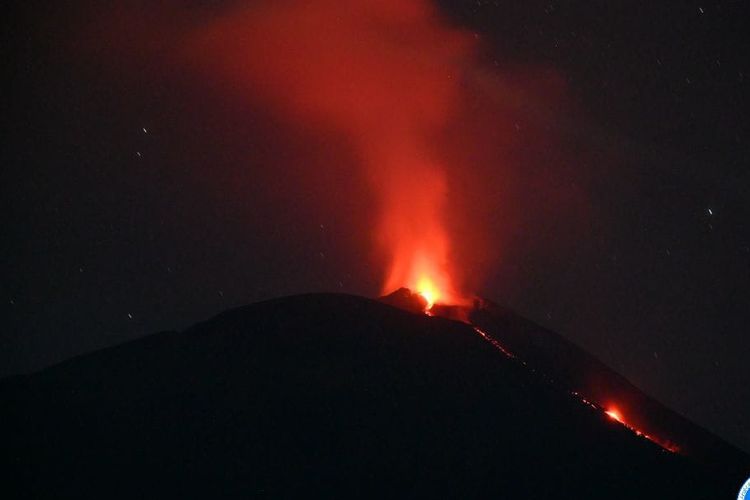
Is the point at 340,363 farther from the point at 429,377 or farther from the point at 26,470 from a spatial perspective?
the point at 26,470

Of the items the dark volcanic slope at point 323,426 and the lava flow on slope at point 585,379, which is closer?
the dark volcanic slope at point 323,426

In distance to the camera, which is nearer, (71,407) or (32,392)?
(71,407)

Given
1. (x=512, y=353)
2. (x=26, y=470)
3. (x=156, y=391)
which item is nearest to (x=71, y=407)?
(x=156, y=391)

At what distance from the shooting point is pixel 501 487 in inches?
1001

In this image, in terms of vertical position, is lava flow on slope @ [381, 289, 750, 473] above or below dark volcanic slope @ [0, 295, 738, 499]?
above

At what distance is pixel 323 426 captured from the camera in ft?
95.3

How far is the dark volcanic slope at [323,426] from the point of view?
2567 centimetres

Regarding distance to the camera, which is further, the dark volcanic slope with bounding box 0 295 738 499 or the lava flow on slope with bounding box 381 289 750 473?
the lava flow on slope with bounding box 381 289 750 473

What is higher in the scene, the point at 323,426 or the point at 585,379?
the point at 585,379

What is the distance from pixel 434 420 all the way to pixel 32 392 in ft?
56.0

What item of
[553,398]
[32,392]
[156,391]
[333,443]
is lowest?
[32,392]

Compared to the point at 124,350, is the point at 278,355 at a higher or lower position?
higher

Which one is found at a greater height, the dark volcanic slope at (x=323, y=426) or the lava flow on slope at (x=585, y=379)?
the lava flow on slope at (x=585, y=379)

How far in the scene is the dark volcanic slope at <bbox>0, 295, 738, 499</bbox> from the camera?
Answer: 25672mm
